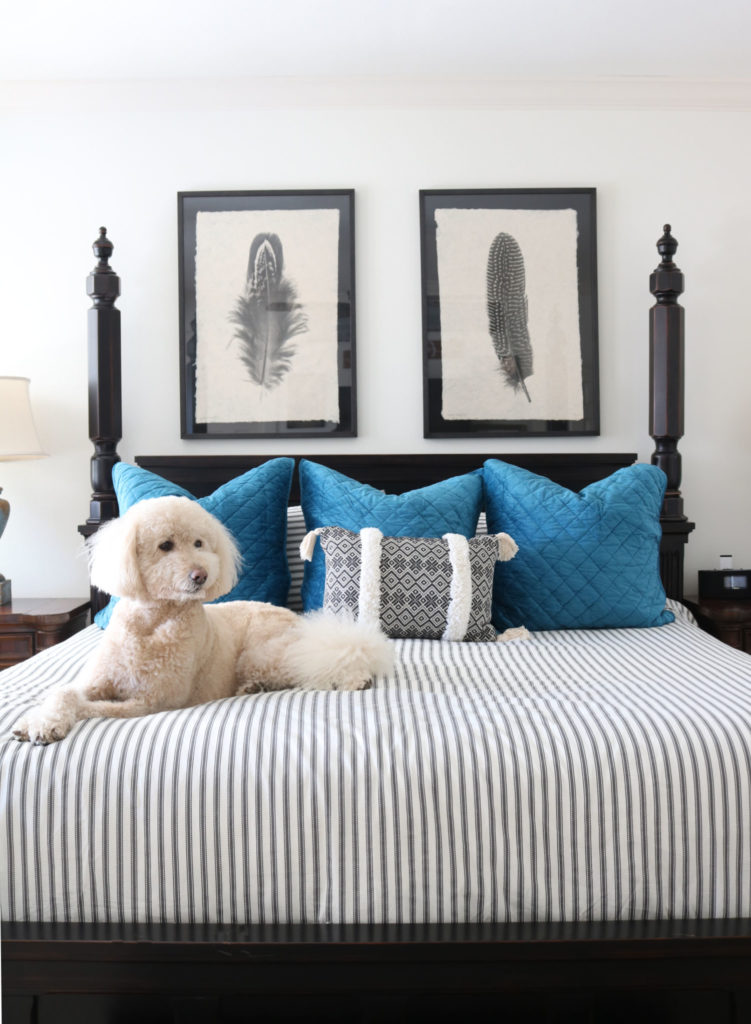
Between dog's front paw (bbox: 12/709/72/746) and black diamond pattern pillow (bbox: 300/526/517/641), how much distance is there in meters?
0.92

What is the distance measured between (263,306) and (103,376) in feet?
1.97

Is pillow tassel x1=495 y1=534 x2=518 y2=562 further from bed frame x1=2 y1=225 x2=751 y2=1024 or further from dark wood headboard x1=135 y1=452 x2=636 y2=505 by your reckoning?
bed frame x1=2 y1=225 x2=751 y2=1024

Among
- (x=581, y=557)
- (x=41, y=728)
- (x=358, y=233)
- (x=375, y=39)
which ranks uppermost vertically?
(x=375, y=39)

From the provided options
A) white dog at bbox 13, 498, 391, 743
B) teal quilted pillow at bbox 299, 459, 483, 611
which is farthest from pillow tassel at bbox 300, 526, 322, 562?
white dog at bbox 13, 498, 391, 743

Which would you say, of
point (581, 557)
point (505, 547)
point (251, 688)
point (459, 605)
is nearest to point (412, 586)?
point (459, 605)

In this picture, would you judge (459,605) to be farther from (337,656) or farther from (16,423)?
(16,423)

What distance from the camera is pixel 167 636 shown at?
1.45m

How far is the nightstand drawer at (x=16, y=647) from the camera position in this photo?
2.44 meters

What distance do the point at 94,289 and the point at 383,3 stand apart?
4.05 feet

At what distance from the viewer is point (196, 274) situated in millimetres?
2857

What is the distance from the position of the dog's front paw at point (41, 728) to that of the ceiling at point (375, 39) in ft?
6.85

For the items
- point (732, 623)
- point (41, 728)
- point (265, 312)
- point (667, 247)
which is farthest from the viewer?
point (265, 312)

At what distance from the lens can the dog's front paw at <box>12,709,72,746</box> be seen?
1222 mm

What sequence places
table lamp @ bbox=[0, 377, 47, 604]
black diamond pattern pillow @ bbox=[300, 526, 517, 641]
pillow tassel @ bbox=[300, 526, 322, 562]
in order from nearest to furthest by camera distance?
black diamond pattern pillow @ bbox=[300, 526, 517, 641] → pillow tassel @ bbox=[300, 526, 322, 562] → table lamp @ bbox=[0, 377, 47, 604]
